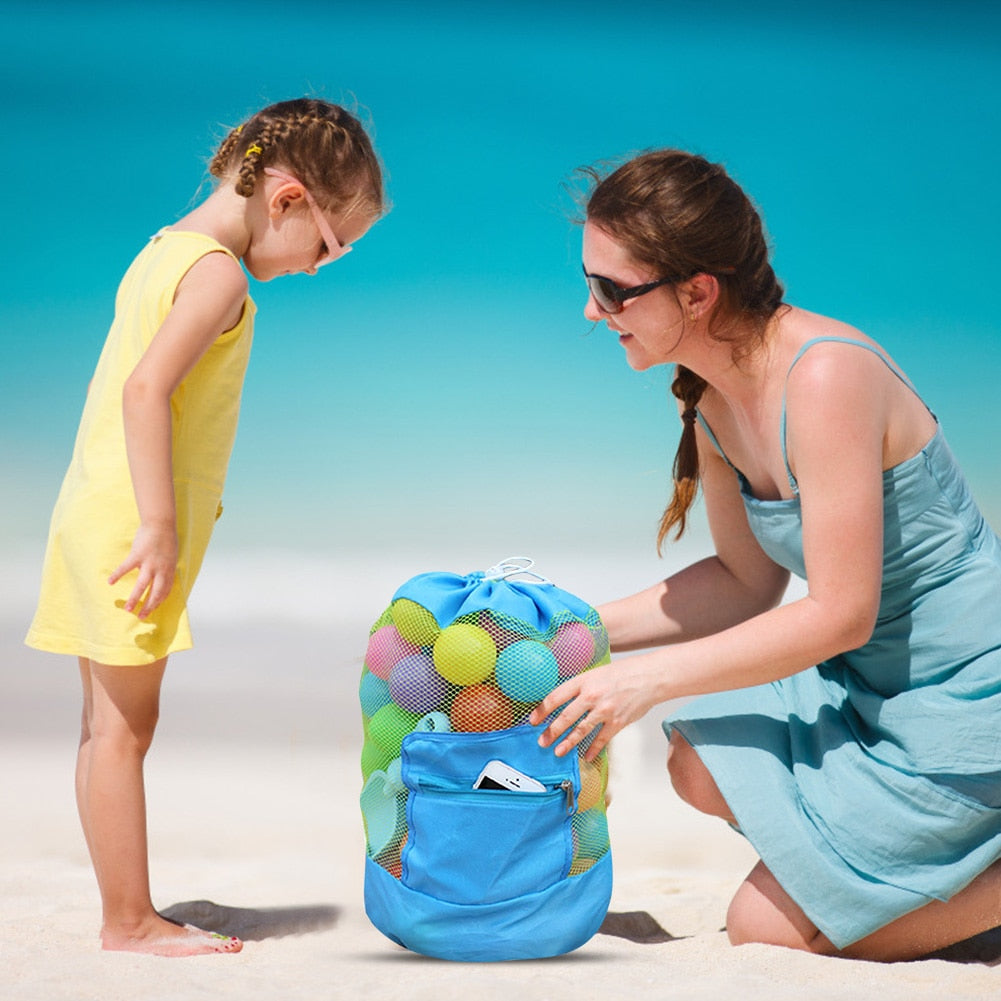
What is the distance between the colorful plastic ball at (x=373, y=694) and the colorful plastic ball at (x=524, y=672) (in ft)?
0.70

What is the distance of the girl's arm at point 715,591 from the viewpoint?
2.15 m

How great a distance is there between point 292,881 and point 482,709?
906mm

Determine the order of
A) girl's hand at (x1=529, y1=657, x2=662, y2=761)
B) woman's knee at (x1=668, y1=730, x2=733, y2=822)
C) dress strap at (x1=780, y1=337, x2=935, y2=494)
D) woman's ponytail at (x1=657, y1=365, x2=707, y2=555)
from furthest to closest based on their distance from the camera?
woman's ponytail at (x1=657, y1=365, x2=707, y2=555) < woman's knee at (x1=668, y1=730, x2=733, y2=822) < dress strap at (x1=780, y1=337, x2=935, y2=494) < girl's hand at (x1=529, y1=657, x2=662, y2=761)

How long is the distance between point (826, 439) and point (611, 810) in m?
1.53

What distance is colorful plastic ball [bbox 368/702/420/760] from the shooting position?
1.74m

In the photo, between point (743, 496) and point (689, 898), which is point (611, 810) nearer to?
point (689, 898)

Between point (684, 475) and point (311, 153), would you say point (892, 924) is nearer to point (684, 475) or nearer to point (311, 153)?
point (684, 475)

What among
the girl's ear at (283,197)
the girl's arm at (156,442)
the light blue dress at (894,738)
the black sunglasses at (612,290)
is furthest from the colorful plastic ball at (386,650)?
the girl's ear at (283,197)

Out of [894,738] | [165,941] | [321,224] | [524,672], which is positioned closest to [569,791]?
[524,672]

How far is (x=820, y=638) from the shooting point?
66.1 inches

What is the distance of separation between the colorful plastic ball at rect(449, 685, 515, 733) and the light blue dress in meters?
0.36

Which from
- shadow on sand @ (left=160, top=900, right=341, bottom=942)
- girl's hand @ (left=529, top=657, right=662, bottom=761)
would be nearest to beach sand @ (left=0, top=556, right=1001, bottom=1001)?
shadow on sand @ (left=160, top=900, right=341, bottom=942)

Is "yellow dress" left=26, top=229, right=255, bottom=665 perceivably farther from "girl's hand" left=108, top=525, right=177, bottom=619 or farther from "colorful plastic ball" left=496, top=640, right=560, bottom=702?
"colorful plastic ball" left=496, top=640, right=560, bottom=702

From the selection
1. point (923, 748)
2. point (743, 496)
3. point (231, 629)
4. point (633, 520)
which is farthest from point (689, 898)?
point (633, 520)
